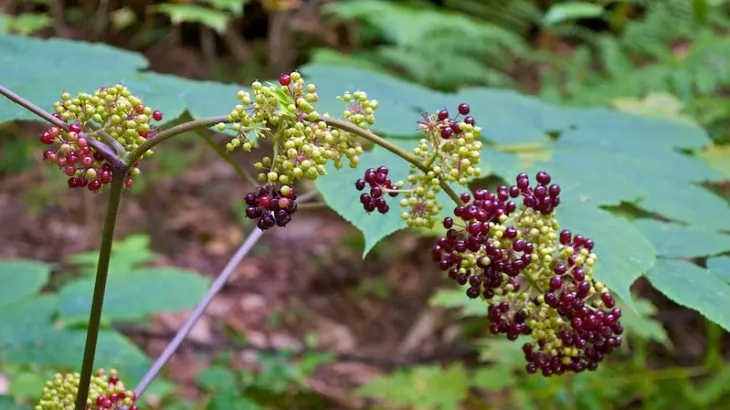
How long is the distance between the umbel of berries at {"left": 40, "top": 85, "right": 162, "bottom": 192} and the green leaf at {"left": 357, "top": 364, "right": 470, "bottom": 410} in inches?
101

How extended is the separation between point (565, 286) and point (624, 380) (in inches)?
92.6

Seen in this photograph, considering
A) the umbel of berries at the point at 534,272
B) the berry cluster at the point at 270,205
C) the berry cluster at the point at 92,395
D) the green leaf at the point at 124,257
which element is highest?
the green leaf at the point at 124,257

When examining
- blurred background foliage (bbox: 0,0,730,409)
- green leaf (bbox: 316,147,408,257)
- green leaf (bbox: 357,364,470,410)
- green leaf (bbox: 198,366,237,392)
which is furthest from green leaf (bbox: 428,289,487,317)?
green leaf (bbox: 316,147,408,257)

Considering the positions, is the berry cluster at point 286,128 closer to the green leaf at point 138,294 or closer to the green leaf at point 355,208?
the green leaf at point 355,208

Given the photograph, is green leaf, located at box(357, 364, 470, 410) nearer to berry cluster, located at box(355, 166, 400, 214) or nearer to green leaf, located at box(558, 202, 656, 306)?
green leaf, located at box(558, 202, 656, 306)

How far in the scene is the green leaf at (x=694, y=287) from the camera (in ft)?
4.54

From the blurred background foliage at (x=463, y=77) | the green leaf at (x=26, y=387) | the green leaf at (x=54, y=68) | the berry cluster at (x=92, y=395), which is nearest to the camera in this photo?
the berry cluster at (x=92, y=395)

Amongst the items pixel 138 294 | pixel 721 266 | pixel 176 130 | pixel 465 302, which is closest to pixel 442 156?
pixel 176 130

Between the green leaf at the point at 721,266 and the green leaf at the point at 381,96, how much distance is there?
0.81 m

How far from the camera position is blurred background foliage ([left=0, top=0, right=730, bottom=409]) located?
3379mm

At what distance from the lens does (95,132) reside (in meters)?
1.11

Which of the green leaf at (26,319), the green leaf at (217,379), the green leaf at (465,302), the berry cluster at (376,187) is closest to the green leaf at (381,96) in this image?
the berry cluster at (376,187)

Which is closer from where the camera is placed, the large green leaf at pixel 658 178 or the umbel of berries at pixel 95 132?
the umbel of berries at pixel 95 132

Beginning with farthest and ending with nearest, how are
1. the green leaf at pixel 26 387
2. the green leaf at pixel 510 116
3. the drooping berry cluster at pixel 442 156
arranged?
the green leaf at pixel 26 387, the green leaf at pixel 510 116, the drooping berry cluster at pixel 442 156
